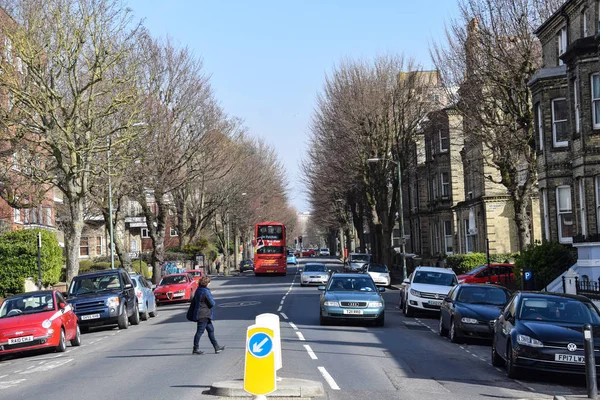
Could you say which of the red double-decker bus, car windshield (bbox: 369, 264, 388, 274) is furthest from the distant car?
car windshield (bbox: 369, 264, 388, 274)

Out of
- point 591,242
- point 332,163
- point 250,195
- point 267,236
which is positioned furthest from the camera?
point 250,195

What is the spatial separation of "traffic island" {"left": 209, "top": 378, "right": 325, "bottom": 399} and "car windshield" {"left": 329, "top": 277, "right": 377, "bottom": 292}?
13.4 meters

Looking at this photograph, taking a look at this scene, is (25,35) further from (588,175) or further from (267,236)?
(267,236)

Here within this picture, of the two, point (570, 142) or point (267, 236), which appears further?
point (267, 236)

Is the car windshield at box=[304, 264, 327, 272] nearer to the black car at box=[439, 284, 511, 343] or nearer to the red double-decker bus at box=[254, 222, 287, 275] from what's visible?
the red double-decker bus at box=[254, 222, 287, 275]

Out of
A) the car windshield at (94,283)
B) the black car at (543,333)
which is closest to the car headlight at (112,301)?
the car windshield at (94,283)

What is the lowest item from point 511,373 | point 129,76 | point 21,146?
point 511,373

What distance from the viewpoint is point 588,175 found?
29953 millimetres

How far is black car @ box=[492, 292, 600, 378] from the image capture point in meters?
14.4

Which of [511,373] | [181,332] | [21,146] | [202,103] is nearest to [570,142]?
[181,332]

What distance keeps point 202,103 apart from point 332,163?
475 inches

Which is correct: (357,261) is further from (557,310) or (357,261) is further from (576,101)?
(557,310)

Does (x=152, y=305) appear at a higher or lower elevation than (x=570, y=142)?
lower

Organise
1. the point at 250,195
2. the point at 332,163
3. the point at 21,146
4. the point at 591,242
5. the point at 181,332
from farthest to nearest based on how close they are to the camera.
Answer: the point at 250,195, the point at 332,163, the point at 21,146, the point at 591,242, the point at 181,332
